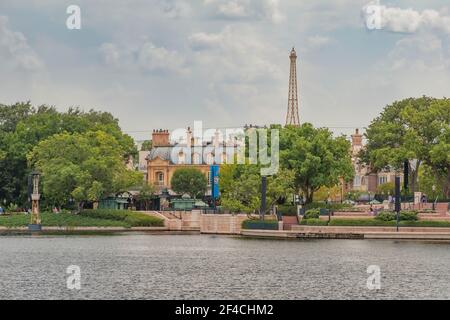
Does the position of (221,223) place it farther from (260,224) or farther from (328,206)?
(328,206)

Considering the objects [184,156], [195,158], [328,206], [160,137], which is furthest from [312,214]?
[160,137]

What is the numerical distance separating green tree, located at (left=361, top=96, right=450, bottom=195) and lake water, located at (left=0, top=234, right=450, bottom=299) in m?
20.9

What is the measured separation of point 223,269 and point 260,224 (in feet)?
157

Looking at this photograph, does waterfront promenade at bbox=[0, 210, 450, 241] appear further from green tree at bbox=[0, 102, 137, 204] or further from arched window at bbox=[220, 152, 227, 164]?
arched window at bbox=[220, 152, 227, 164]

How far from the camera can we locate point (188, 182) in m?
180

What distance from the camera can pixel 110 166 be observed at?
149000 millimetres

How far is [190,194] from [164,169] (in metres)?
11.7

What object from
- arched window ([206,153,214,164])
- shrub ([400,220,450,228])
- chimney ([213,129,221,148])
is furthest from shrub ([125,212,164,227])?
chimney ([213,129,221,148])

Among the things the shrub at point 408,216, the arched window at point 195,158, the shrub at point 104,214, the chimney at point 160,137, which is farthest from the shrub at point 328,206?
the chimney at point 160,137

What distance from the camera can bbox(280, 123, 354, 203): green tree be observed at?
137250 mm

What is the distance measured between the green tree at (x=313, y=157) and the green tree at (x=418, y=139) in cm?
431

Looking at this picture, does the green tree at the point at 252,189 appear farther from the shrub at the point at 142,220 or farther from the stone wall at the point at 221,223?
the shrub at the point at 142,220
